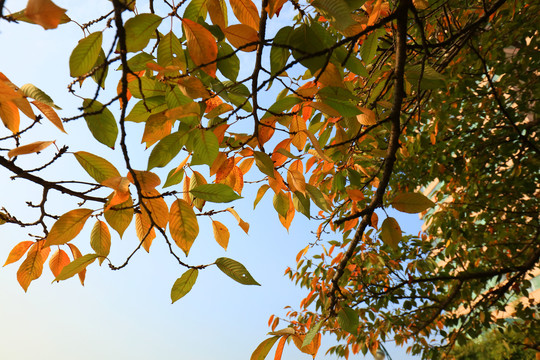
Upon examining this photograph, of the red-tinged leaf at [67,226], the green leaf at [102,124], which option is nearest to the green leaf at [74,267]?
the red-tinged leaf at [67,226]

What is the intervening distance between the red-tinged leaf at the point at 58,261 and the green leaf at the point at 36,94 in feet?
1.99

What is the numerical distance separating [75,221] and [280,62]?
644 millimetres

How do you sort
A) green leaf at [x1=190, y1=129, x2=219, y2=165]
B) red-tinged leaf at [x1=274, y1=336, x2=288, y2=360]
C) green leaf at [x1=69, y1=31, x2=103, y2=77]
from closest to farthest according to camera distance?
green leaf at [x1=69, y1=31, x2=103, y2=77] → green leaf at [x1=190, y1=129, x2=219, y2=165] → red-tinged leaf at [x1=274, y1=336, x2=288, y2=360]

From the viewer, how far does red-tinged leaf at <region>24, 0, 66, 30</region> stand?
530 mm

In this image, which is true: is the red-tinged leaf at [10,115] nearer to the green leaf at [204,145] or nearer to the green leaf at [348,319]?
the green leaf at [204,145]

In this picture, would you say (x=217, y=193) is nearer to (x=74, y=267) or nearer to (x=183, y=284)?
(x=183, y=284)

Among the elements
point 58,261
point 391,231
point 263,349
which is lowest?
point 263,349

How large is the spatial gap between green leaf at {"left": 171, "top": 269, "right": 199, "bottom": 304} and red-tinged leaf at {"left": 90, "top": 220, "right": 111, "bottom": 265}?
0.27m

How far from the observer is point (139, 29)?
83cm

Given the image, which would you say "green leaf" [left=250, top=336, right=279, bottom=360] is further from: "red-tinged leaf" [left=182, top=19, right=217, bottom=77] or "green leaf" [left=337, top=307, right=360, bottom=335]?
"red-tinged leaf" [left=182, top=19, right=217, bottom=77]

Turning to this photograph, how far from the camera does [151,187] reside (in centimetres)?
79

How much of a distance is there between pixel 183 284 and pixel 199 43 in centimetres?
59

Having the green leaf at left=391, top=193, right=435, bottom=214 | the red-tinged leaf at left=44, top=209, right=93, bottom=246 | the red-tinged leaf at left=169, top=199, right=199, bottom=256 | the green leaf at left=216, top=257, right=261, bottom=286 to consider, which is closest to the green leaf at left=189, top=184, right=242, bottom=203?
the red-tinged leaf at left=169, top=199, right=199, bottom=256

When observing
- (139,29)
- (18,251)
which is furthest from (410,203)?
(18,251)
